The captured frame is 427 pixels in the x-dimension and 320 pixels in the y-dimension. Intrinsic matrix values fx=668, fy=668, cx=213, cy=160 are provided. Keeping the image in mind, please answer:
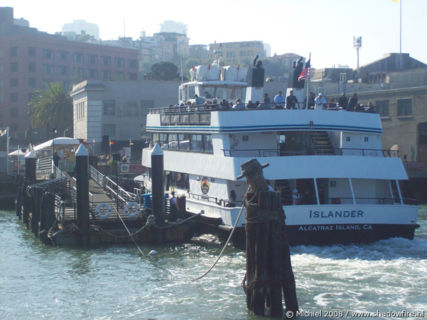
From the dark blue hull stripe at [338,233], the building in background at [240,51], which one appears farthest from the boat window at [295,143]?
the building in background at [240,51]

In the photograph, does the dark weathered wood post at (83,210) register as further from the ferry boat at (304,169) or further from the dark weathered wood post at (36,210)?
the dark weathered wood post at (36,210)

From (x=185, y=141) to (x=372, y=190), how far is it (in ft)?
27.9

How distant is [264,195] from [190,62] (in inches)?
5331

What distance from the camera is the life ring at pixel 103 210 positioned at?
24.5 meters

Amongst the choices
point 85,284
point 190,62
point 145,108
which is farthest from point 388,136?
point 190,62

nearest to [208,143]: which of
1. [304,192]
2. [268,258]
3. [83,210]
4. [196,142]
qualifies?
[196,142]

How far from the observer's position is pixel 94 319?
615 inches

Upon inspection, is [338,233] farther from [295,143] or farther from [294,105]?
[294,105]

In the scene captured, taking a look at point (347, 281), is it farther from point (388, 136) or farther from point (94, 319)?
point (388, 136)

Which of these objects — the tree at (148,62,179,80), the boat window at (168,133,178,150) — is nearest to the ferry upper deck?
the boat window at (168,133,178,150)

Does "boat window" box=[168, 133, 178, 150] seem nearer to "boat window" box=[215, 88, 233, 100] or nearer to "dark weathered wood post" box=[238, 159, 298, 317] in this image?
"boat window" box=[215, 88, 233, 100]

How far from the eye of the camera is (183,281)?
18.7m

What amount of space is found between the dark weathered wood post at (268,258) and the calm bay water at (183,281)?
2.37 ft

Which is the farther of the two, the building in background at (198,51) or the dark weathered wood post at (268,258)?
the building in background at (198,51)
